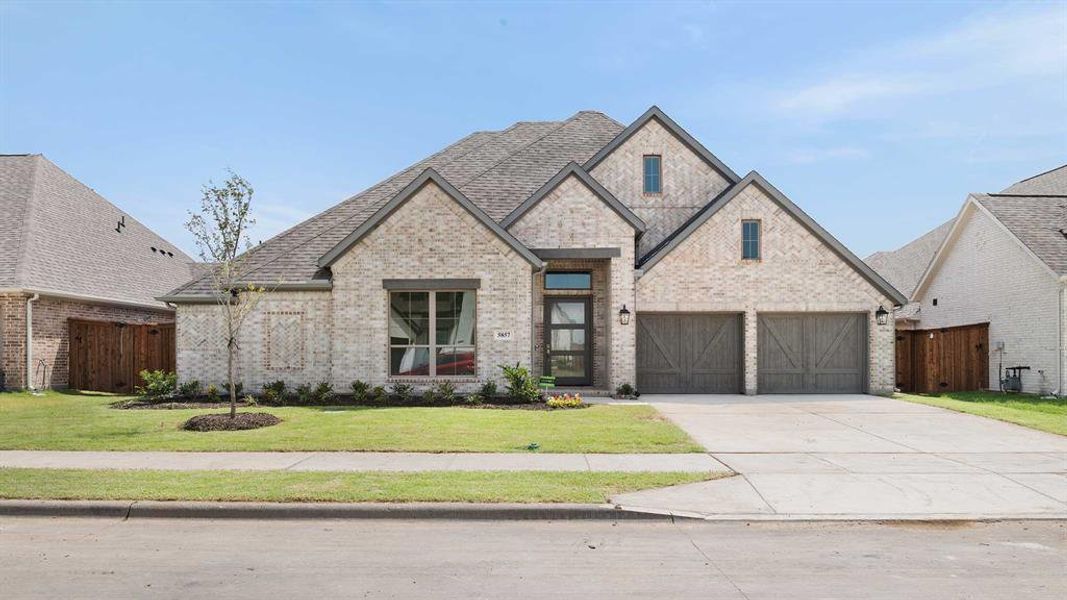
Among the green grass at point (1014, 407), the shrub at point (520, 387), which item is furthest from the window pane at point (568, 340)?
the green grass at point (1014, 407)

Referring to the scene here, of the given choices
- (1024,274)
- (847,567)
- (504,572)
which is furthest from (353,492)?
(1024,274)

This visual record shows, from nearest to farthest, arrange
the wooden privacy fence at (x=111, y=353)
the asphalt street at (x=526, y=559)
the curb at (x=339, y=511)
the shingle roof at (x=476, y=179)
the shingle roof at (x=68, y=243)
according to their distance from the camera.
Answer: the asphalt street at (x=526, y=559) → the curb at (x=339, y=511) → the shingle roof at (x=476, y=179) → the shingle roof at (x=68, y=243) → the wooden privacy fence at (x=111, y=353)

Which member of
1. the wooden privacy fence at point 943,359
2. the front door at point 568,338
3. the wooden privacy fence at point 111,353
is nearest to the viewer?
the front door at point 568,338

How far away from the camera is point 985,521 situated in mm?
6766

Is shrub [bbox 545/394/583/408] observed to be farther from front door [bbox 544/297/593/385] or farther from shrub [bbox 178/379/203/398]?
shrub [bbox 178/379/203/398]

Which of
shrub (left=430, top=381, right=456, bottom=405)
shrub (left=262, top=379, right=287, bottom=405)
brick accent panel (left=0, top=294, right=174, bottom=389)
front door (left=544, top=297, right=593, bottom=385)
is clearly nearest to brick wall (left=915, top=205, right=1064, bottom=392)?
front door (left=544, top=297, right=593, bottom=385)

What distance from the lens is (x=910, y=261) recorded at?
103 ft

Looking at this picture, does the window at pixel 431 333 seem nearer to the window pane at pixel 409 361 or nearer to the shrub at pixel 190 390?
the window pane at pixel 409 361

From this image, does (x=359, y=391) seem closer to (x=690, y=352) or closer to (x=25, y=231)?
(x=690, y=352)

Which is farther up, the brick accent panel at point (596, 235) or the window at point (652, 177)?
the window at point (652, 177)

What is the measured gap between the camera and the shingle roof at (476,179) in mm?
17562

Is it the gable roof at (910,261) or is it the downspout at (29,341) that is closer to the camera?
the downspout at (29,341)

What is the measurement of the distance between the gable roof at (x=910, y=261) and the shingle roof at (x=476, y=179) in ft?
51.0

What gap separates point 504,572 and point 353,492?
2.66m
